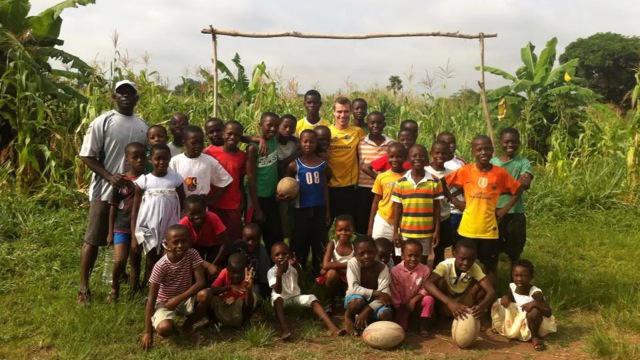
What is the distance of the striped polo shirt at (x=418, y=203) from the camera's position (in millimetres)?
4340

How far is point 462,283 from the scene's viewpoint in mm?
4168

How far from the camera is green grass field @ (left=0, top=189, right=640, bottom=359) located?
12.2ft

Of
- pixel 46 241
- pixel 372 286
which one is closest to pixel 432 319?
pixel 372 286

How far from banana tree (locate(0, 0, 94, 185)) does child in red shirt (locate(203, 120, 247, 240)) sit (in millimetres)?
2816

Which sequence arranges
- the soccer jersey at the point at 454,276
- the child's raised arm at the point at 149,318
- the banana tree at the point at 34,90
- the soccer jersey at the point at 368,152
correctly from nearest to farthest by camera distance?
the child's raised arm at the point at 149,318
the soccer jersey at the point at 454,276
the soccer jersey at the point at 368,152
the banana tree at the point at 34,90

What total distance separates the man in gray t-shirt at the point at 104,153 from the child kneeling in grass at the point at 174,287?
686 millimetres

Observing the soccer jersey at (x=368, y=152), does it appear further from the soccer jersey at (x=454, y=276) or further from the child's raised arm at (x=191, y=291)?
the child's raised arm at (x=191, y=291)

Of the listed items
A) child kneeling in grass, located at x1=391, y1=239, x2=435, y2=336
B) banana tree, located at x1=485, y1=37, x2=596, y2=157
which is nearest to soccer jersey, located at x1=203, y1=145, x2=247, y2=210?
child kneeling in grass, located at x1=391, y1=239, x2=435, y2=336

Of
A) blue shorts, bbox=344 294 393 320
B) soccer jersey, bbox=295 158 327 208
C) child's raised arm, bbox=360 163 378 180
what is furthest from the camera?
child's raised arm, bbox=360 163 378 180

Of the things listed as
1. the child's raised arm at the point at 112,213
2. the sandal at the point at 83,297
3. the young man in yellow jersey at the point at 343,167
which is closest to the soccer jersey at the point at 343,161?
the young man in yellow jersey at the point at 343,167

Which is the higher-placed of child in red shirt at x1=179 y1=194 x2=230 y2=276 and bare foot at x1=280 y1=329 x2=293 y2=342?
child in red shirt at x1=179 y1=194 x2=230 y2=276

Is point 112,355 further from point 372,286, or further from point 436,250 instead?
point 436,250

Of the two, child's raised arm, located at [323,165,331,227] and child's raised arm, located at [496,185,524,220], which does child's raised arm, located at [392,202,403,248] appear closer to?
child's raised arm, located at [323,165,331,227]

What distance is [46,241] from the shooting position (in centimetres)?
555
